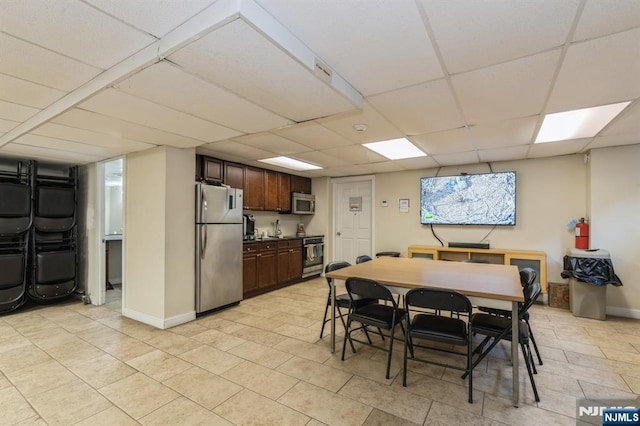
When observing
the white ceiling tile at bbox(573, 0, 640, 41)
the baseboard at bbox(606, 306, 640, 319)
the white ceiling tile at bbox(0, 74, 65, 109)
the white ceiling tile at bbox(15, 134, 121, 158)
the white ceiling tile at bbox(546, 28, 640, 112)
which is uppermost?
the white ceiling tile at bbox(573, 0, 640, 41)

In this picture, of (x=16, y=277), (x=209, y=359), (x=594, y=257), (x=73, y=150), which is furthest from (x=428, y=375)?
(x=16, y=277)

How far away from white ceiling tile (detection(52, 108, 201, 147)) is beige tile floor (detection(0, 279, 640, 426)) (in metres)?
2.28

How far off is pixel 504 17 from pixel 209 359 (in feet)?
11.3

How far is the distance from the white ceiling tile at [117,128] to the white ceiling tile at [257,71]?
1409 mm

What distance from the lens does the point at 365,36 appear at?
5.65ft

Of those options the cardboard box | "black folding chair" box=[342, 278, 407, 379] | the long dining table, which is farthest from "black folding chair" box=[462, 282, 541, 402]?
the cardboard box

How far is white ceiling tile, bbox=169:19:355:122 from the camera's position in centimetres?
159

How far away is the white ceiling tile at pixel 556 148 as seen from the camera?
402cm

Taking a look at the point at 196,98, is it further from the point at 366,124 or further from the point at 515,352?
the point at 515,352

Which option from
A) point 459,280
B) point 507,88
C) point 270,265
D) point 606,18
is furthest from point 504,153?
point 270,265

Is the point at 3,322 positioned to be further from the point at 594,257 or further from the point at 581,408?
the point at 594,257

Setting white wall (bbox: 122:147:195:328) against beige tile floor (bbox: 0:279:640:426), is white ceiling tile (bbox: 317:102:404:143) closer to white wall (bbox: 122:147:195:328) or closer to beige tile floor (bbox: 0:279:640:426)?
white wall (bbox: 122:147:195:328)

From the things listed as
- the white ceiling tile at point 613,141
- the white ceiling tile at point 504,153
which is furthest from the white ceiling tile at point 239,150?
the white ceiling tile at point 613,141

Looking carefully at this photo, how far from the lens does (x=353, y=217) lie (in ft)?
22.5
